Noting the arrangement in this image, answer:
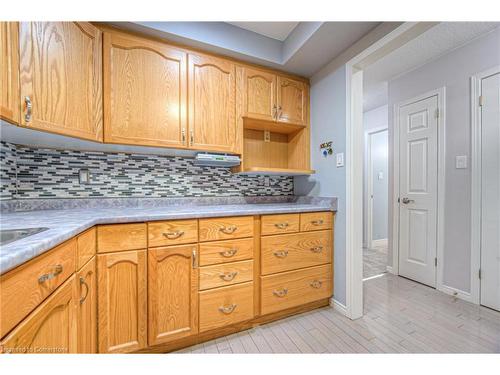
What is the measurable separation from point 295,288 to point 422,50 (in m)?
2.50

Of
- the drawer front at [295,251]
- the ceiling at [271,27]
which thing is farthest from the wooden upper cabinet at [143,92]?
the drawer front at [295,251]

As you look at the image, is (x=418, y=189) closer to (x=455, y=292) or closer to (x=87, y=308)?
(x=455, y=292)

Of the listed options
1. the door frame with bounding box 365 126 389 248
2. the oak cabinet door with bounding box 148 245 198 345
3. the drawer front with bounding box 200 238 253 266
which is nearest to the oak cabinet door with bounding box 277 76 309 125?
the drawer front with bounding box 200 238 253 266

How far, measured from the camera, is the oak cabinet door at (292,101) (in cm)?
193

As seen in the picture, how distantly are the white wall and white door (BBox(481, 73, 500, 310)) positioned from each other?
3.9 inches

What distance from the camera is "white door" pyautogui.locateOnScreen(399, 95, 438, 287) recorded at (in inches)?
83.7

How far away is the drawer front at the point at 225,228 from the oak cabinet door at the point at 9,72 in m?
1.01

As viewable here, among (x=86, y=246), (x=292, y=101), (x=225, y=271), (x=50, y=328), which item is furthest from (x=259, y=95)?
(x=50, y=328)

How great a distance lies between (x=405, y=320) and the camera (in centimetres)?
160

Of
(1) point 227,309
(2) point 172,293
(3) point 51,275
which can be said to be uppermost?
(3) point 51,275

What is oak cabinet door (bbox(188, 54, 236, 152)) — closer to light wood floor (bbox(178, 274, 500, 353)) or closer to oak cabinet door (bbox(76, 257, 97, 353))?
Result: oak cabinet door (bbox(76, 257, 97, 353))

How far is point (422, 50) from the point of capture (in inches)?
79.0

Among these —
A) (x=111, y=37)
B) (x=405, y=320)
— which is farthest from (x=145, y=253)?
(x=405, y=320)
